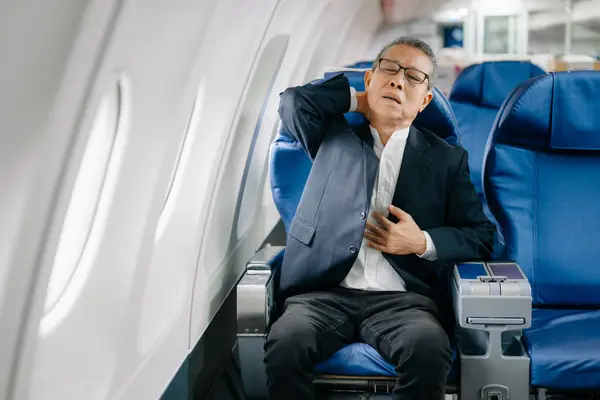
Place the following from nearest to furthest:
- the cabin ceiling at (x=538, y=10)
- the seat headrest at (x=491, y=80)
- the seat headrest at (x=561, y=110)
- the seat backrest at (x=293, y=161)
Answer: the seat headrest at (x=561, y=110) < the seat backrest at (x=293, y=161) < the seat headrest at (x=491, y=80) < the cabin ceiling at (x=538, y=10)

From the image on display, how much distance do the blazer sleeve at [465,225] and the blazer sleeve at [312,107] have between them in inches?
19.7

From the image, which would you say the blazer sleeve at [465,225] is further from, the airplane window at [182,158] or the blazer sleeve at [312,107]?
the airplane window at [182,158]

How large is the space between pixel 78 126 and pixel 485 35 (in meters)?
10.4

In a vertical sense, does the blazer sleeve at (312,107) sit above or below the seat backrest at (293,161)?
above

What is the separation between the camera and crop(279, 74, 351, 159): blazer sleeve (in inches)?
103

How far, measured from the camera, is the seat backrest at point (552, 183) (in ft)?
8.92

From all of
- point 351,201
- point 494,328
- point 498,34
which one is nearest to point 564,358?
point 494,328

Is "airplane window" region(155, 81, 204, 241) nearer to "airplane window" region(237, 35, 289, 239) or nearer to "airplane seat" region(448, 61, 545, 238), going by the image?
"airplane window" region(237, 35, 289, 239)

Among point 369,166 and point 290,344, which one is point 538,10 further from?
point 290,344

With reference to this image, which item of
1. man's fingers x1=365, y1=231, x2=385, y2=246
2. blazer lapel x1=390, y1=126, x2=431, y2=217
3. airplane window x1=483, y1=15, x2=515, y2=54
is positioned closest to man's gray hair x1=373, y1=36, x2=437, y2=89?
blazer lapel x1=390, y1=126, x2=431, y2=217

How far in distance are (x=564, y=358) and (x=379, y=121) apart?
1043 mm

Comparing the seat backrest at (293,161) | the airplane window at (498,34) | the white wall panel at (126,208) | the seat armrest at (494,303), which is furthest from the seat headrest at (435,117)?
the airplane window at (498,34)

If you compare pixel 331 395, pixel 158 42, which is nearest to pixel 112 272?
pixel 158 42

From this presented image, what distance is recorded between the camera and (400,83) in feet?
8.46
